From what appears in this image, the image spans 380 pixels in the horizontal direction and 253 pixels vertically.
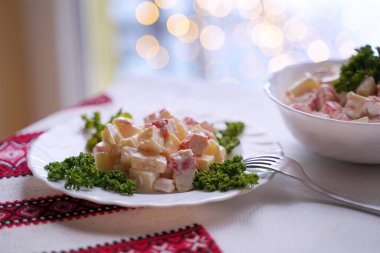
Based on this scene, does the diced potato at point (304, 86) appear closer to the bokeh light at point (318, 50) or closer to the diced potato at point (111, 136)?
the diced potato at point (111, 136)

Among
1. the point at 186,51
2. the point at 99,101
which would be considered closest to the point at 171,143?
the point at 99,101

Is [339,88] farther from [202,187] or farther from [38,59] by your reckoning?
[38,59]

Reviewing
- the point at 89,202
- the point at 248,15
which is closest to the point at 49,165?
the point at 89,202

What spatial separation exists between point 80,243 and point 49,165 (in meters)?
0.26

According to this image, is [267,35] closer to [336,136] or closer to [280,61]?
[280,61]

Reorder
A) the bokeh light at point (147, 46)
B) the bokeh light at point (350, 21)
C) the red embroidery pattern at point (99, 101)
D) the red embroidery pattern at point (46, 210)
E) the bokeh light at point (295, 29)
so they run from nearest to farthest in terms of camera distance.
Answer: the red embroidery pattern at point (46, 210) < the red embroidery pattern at point (99, 101) < the bokeh light at point (350, 21) < the bokeh light at point (295, 29) < the bokeh light at point (147, 46)

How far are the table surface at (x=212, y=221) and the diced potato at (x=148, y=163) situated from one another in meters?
0.10

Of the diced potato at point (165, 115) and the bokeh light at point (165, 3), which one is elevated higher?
the bokeh light at point (165, 3)

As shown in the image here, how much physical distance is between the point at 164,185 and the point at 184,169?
6cm

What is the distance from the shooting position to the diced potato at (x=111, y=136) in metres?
1.17

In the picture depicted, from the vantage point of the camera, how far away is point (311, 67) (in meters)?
1.64

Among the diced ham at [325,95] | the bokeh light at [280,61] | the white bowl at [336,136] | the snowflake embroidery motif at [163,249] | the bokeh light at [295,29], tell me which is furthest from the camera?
the bokeh light at [280,61]

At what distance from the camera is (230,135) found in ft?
4.71

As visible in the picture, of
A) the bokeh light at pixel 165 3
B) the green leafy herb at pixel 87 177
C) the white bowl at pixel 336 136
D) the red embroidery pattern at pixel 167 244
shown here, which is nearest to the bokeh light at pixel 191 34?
the bokeh light at pixel 165 3
